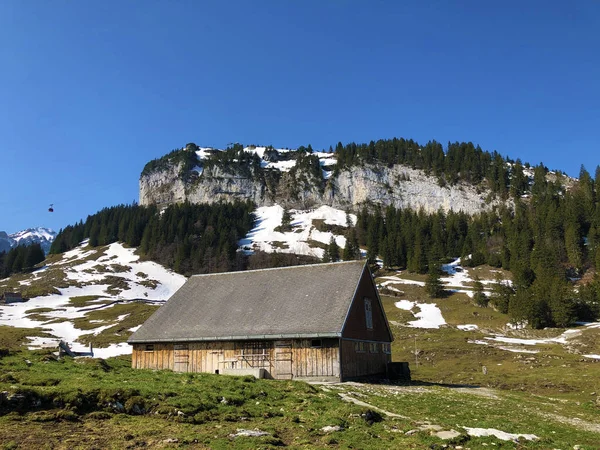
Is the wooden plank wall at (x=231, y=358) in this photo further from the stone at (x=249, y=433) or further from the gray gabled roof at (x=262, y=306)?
the stone at (x=249, y=433)

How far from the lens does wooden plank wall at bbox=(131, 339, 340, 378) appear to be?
1339 inches

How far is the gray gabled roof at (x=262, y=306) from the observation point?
3516cm

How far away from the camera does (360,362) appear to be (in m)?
36.9

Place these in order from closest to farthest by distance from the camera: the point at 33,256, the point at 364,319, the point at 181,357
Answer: the point at 181,357
the point at 364,319
the point at 33,256

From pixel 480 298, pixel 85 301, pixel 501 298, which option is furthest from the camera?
pixel 85 301

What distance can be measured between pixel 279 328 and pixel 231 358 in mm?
4849

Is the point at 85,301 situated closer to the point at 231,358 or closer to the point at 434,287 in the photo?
the point at 434,287

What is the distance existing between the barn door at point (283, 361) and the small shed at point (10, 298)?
113 m

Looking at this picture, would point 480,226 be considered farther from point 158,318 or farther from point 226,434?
point 226,434

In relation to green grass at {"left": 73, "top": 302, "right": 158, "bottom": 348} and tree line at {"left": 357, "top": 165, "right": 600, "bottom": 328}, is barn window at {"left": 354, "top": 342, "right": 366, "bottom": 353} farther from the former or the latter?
tree line at {"left": 357, "top": 165, "right": 600, "bottom": 328}

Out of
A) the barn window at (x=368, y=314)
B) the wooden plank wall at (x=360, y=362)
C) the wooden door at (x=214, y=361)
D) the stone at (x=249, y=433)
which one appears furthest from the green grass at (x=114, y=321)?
the stone at (x=249, y=433)

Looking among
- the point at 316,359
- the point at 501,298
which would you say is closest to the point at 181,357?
the point at 316,359

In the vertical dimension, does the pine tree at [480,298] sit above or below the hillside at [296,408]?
above

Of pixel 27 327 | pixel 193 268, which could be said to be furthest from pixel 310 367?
pixel 193 268
